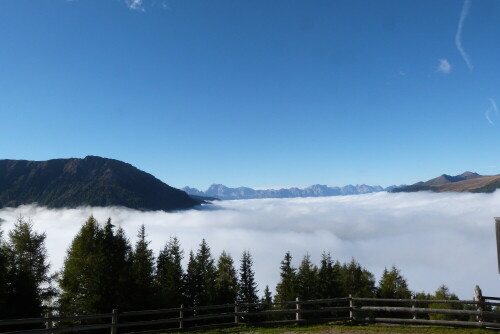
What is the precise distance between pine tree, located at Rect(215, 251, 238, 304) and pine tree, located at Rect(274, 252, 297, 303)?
820cm

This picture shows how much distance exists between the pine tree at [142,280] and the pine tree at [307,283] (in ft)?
87.3

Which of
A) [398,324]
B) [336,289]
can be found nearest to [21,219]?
[398,324]

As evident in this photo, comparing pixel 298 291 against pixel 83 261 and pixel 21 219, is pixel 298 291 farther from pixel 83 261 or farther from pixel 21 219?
pixel 21 219

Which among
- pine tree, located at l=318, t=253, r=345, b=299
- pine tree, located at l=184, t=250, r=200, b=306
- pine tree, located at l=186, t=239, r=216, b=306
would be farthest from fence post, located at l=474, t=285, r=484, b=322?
pine tree, located at l=318, t=253, r=345, b=299

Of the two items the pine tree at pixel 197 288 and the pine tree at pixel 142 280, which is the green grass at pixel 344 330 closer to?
the pine tree at pixel 142 280

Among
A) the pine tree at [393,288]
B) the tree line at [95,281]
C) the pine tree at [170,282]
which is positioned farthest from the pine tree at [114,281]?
the pine tree at [393,288]

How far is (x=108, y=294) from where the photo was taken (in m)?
30.9

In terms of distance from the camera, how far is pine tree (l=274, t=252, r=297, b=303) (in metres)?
56.6

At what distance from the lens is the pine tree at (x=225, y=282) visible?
53672mm

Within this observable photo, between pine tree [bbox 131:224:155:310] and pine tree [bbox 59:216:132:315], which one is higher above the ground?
pine tree [bbox 59:216:132:315]

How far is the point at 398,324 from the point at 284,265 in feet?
159

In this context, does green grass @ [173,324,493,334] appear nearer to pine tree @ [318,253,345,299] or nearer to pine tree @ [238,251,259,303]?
pine tree @ [318,253,345,299]

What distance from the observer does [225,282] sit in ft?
198

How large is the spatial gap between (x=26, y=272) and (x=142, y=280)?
13.6 metres
